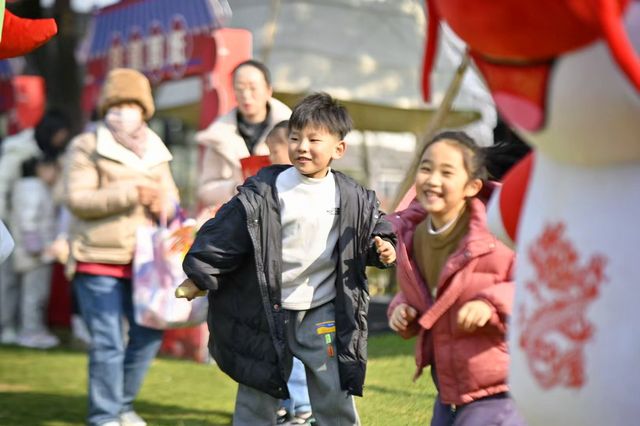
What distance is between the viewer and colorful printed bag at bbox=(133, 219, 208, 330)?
191 inches

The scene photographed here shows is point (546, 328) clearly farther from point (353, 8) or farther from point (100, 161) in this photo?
point (353, 8)

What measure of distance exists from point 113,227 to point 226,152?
671mm

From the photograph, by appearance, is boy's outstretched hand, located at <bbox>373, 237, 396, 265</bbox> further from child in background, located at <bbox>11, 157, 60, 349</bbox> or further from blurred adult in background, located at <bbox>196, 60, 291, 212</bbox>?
child in background, located at <bbox>11, 157, 60, 349</bbox>

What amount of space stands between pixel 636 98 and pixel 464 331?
4.12 feet

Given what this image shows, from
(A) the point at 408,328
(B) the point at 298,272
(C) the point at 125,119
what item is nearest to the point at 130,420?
(C) the point at 125,119

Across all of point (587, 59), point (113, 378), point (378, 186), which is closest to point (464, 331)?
point (587, 59)

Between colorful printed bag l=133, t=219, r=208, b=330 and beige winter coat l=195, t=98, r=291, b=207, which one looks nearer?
colorful printed bag l=133, t=219, r=208, b=330

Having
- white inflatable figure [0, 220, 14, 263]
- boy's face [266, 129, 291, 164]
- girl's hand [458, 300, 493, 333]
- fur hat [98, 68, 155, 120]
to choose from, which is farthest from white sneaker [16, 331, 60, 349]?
girl's hand [458, 300, 493, 333]

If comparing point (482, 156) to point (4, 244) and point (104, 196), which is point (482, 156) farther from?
point (104, 196)

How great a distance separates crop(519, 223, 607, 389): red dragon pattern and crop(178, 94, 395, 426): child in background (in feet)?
4.08

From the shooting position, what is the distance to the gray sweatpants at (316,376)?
363 centimetres

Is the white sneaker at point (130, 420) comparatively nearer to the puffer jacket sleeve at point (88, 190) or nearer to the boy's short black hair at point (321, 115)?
the puffer jacket sleeve at point (88, 190)

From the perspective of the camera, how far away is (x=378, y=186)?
12484 millimetres

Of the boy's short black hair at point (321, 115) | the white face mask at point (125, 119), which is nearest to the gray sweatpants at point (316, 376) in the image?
the boy's short black hair at point (321, 115)
